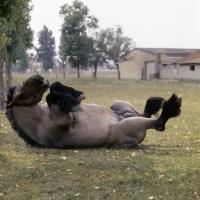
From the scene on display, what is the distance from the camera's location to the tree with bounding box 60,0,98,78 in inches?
2589

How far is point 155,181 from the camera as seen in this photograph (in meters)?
4.88

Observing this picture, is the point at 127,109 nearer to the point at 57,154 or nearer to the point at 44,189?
the point at 57,154

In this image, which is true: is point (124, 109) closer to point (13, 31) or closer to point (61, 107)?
point (61, 107)

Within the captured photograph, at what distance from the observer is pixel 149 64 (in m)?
65.5

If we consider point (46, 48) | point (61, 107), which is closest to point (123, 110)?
point (61, 107)

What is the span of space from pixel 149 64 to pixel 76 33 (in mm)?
12971

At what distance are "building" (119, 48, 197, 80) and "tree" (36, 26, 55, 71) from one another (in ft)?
130

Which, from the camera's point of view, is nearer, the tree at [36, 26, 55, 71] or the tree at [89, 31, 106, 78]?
the tree at [89, 31, 106, 78]

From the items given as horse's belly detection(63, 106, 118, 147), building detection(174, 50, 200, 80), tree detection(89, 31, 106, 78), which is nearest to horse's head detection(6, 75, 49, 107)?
horse's belly detection(63, 106, 118, 147)

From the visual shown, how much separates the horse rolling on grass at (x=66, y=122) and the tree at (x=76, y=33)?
194ft

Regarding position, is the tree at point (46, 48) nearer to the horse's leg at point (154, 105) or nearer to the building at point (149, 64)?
the building at point (149, 64)

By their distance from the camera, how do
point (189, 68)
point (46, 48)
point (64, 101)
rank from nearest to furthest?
point (64, 101) < point (189, 68) < point (46, 48)

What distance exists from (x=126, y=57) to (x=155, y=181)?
66.1 meters

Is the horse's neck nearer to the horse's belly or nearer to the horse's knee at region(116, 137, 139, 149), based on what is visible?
the horse's belly
